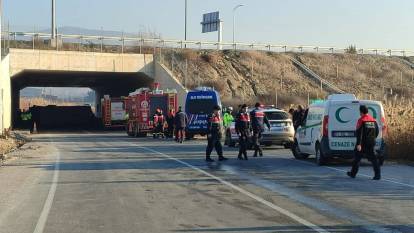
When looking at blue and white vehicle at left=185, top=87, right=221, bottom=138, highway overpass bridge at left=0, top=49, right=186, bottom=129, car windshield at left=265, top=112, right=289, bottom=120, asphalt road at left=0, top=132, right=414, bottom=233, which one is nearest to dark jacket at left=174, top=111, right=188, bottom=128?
blue and white vehicle at left=185, top=87, right=221, bottom=138

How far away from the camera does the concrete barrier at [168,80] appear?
48938 millimetres

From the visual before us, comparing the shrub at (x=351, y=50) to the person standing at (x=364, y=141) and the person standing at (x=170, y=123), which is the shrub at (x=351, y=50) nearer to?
the person standing at (x=170, y=123)

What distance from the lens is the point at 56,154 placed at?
→ 24750 millimetres

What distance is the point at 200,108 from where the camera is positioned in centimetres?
3575

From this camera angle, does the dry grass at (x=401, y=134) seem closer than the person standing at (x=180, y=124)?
Yes

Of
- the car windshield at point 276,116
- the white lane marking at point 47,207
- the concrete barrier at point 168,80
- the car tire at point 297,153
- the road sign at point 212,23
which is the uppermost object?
the road sign at point 212,23

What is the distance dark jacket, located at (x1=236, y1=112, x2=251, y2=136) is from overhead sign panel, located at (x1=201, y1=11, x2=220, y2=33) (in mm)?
56540

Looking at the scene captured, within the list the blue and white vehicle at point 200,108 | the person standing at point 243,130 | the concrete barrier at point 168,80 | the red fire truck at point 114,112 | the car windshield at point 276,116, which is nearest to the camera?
the person standing at point 243,130

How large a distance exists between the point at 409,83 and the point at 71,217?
195 ft

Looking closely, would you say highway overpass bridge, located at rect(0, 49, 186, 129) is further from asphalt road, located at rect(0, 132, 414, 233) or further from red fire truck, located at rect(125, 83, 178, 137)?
asphalt road, located at rect(0, 132, 414, 233)

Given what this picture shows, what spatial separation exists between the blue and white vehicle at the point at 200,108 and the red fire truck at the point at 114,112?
16.6m

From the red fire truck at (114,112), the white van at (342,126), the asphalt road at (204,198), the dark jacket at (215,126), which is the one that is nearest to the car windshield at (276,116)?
the dark jacket at (215,126)

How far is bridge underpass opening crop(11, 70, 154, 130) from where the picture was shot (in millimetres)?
55969

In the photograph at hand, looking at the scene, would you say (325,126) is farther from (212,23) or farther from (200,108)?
(212,23)
